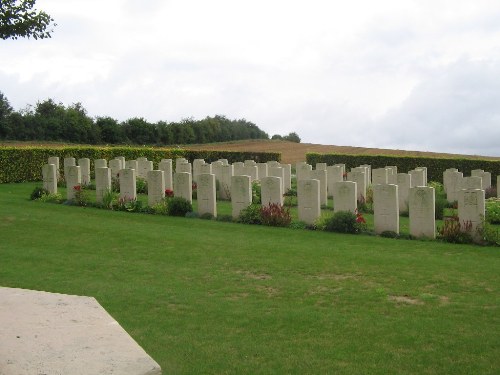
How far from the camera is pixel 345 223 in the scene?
14.0 metres

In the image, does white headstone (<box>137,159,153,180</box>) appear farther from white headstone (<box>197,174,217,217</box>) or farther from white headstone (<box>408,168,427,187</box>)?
white headstone (<box>408,168,427,187</box>)

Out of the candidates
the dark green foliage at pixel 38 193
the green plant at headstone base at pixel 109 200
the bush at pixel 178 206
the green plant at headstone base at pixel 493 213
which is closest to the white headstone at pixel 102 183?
the green plant at headstone base at pixel 109 200

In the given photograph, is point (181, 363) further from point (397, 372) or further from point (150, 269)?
point (150, 269)

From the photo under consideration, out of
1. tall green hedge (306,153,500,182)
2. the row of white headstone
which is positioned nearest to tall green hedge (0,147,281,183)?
the row of white headstone

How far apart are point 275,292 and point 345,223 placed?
5.89 m

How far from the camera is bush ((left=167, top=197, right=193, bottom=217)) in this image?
16922 millimetres

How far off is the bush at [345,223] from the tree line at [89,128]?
3239 centimetres

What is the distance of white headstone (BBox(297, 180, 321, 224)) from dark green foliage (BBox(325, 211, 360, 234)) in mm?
801

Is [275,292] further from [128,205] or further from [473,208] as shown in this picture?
[128,205]

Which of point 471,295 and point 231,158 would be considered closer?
point 471,295

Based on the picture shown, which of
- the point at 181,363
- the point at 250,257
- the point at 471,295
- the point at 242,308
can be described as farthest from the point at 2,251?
the point at 471,295

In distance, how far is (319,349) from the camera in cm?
620

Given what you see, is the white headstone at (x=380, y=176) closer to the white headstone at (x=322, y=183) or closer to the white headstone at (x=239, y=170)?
the white headstone at (x=322, y=183)

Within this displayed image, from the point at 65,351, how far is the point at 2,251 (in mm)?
6434
